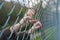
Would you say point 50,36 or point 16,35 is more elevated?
point 16,35

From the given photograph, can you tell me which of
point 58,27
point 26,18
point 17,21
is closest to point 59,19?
point 58,27

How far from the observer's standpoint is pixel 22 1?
1198 mm

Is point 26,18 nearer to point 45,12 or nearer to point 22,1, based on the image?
point 22,1

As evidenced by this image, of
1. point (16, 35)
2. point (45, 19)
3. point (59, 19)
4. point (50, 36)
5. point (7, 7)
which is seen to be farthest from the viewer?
point (50, 36)

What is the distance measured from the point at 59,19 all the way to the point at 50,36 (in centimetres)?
40

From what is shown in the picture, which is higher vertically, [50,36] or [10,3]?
[10,3]

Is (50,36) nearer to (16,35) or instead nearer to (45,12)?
(45,12)

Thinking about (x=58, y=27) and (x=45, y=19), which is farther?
(x=45, y=19)

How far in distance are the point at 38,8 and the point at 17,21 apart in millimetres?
588

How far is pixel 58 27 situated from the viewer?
171 centimetres

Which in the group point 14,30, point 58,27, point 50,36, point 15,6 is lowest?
point 50,36

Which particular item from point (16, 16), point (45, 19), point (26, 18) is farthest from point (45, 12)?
point (16, 16)

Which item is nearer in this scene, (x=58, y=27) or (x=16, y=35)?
(x=16, y=35)

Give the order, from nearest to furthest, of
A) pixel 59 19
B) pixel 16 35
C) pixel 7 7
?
pixel 7 7 → pixel 16 35 → pixel 59 19
